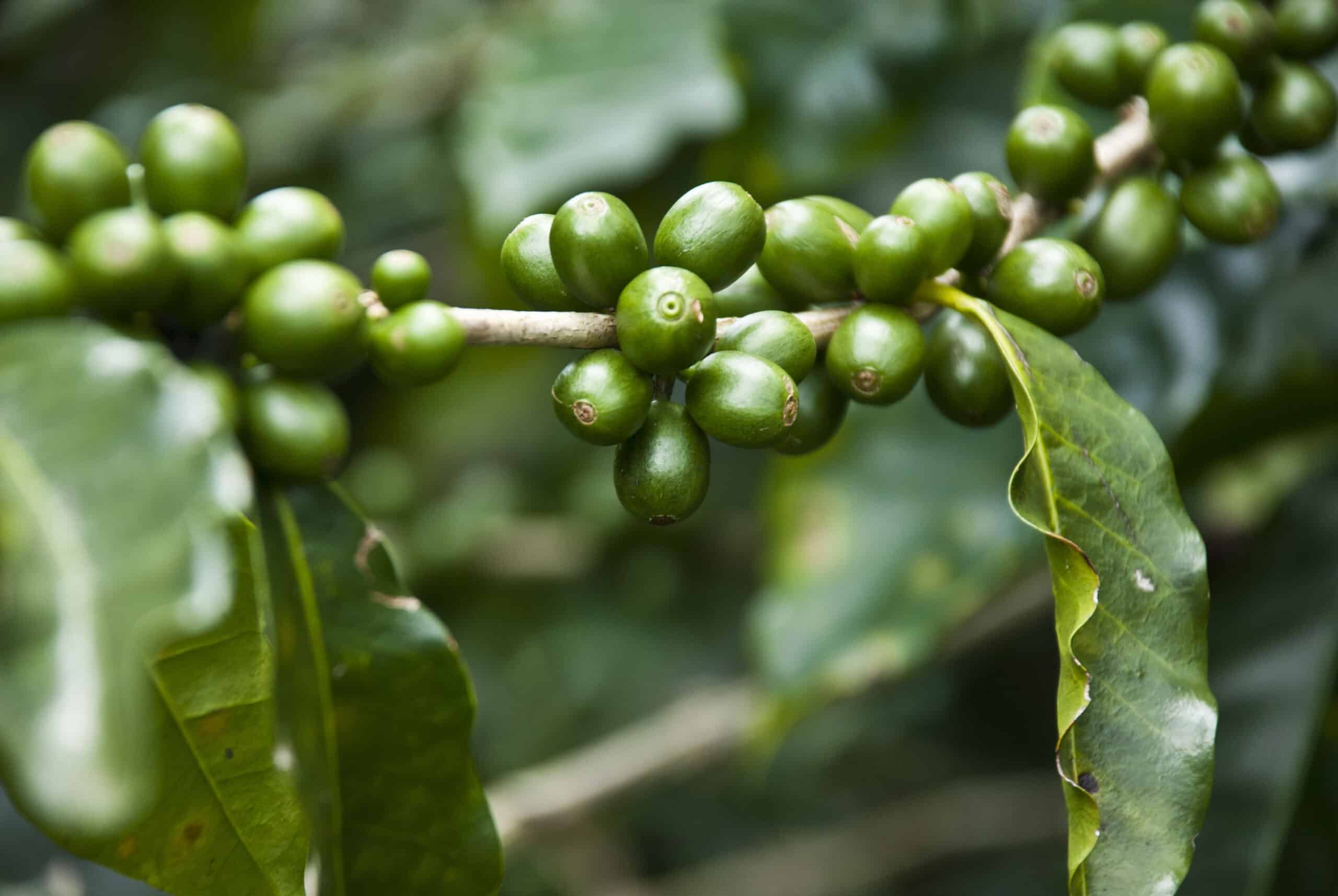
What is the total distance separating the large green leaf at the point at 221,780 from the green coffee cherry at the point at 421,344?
207 millimetres

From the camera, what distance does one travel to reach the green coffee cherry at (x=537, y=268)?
105 cm

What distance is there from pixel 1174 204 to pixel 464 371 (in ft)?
8.82

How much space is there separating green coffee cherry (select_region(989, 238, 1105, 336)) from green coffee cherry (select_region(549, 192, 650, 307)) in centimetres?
39

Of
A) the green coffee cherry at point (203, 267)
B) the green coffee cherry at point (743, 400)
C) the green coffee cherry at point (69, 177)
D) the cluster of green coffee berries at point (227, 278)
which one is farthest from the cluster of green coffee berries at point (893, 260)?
the green coffee cherry at point (69, 177)

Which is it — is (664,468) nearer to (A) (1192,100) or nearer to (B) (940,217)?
(B) (940,217)

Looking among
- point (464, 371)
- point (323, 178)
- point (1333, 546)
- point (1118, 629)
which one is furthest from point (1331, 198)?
point (323, 178)

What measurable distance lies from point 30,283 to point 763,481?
2.35 m

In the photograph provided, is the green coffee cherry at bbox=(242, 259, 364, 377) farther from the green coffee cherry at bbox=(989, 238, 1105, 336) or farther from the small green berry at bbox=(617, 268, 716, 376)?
the green coffee cherry at bbox=(989, 238, 1105, 336)

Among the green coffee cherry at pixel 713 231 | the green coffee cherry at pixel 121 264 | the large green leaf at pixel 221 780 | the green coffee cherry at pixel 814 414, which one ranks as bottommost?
the large green leaf at pixel 221 780

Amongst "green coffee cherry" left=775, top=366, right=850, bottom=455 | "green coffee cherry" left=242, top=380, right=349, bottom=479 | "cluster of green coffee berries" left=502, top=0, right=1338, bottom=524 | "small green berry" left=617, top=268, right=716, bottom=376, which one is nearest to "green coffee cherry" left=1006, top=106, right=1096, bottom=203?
"cluster of green coffee berries" left=502, top=0, right=1338, bottom=524

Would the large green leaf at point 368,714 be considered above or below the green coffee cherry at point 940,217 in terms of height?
below

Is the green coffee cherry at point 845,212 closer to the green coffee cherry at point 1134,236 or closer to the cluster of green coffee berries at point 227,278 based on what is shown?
the green coffee cherry at point 1134,236

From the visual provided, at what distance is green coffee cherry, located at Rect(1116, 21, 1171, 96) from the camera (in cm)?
132

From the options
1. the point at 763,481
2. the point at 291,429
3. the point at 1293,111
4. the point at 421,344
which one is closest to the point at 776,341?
the point at 421,344
